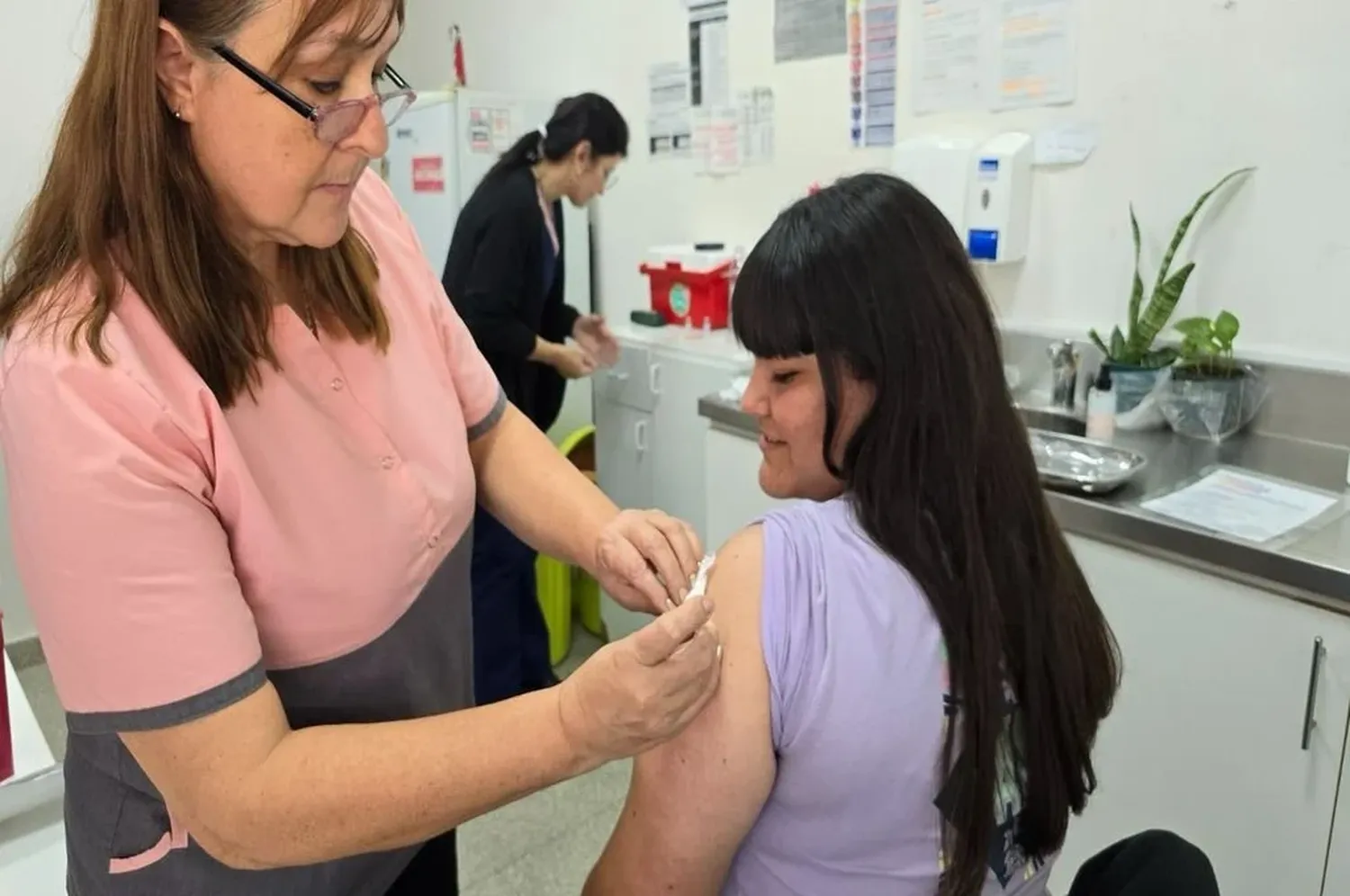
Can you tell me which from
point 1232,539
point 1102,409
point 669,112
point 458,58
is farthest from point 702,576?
point 458,58

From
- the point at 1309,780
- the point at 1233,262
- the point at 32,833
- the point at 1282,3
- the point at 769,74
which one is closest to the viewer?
the point at 32,833

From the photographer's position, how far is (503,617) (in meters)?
2.87

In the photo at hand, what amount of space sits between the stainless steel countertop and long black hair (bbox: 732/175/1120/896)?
632 millimetres

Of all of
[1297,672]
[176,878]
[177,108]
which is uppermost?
[177,108]

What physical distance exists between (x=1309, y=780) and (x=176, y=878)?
148 cm

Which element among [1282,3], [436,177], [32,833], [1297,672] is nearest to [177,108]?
[32,833]

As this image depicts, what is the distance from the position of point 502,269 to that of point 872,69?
105 centimetres

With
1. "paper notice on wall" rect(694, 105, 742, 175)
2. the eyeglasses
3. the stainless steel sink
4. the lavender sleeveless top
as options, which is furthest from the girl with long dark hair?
"paper notice on wall" rect(694, 105, 742, 175)

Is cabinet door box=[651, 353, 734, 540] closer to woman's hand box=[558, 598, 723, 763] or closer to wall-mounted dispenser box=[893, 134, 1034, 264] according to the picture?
wall-mounted dispenser box=[893, 134, 1034, 264]

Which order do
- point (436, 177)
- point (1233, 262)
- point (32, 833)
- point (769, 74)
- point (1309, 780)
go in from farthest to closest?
1. point (436, 177)
2. point (769, 74)
3. point (1233, 262)
4. point (1309, 780)
5. point (32, 833)

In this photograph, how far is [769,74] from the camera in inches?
118

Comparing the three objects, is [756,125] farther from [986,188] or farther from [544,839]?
[544,839]

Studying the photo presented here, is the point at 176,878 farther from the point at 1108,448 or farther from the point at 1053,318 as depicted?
the point at 1053,318

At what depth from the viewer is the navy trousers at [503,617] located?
280cm
